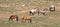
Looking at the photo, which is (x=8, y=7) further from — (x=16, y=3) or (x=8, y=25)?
(x=8, y=25)

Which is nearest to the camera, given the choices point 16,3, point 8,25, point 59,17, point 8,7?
point 8,25

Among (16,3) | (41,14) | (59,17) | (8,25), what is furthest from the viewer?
(16,3)

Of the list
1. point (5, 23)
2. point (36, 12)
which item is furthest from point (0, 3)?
point (5, 23)

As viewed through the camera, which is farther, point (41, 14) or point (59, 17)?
point (41, 14)

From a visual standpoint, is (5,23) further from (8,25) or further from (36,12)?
(36,12)

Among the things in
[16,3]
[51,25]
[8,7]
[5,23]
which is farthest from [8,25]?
[16,3]

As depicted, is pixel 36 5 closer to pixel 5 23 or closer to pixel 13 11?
pixel 13 11

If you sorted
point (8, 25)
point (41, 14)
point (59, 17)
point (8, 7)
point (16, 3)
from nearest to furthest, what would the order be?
point (8, 25), point (59, 17), point (41, 14), point (8, 7), point (16, 3)

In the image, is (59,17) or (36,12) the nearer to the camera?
(59,17)
